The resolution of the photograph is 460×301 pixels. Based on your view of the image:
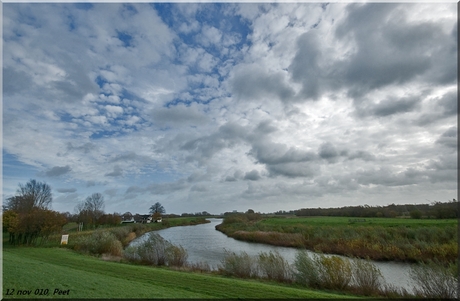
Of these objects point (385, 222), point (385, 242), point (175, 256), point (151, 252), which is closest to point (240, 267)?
point (175, 256)

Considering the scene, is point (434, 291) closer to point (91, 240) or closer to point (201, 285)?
point (201, 285)

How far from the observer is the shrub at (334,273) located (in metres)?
15.3

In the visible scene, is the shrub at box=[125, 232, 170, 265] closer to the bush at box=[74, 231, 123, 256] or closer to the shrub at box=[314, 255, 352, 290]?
the bush at box=[74, 231, 123, 256]

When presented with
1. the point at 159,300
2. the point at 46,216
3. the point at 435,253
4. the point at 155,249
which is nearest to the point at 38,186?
the point at 46,216

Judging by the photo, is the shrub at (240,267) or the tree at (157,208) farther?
the tree at (157,208)

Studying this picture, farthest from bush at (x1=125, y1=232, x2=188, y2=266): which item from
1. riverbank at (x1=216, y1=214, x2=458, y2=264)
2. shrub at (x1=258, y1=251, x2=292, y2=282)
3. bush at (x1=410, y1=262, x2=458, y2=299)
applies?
bush at (x1=410, y1=262, x2=458, y2=299)

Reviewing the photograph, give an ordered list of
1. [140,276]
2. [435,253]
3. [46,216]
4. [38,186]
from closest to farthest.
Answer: [140,276] < [435,253] < [46,216] < [38,186]

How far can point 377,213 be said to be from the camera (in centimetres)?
7831

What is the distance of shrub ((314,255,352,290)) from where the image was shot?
50.1 feet

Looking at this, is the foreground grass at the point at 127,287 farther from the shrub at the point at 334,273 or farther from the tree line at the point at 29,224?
the tree line at the point at 29,224

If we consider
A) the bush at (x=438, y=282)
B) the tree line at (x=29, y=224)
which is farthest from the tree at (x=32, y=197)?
the bush at (x=438, y=282)

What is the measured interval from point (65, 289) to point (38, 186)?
239 feet

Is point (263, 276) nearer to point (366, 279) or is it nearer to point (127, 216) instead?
point (366, 279)

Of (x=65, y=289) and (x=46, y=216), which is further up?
(x=46, y=216)
